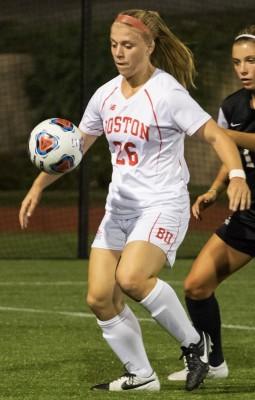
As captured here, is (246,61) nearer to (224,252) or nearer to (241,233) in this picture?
(241,233)

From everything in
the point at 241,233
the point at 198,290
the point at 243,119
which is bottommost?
the point at 198,290

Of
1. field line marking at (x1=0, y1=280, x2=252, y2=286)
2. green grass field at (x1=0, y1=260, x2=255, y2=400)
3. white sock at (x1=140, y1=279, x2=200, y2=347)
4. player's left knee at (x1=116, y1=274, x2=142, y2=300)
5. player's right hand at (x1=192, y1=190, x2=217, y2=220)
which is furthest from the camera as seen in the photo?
field line marking at (x1=0, y1=280, x2=252, y2=286)

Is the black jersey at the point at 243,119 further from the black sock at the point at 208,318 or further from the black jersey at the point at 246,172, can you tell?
the black sock at the point at 208,318

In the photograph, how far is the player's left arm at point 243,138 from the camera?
23.6 feet

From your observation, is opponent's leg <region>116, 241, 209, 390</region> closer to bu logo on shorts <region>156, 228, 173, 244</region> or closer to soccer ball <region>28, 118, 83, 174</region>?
bu logo on shorts <region>156, 228, 173, 244</region>

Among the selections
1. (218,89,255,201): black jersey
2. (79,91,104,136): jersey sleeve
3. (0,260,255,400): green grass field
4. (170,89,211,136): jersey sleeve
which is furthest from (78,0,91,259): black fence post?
(170,89,211,136): jersey sleeve

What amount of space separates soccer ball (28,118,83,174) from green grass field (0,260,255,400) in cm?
119

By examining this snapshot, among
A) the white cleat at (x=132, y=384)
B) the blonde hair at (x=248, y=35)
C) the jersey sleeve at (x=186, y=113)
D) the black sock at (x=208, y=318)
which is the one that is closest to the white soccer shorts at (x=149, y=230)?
the jersey sleeve at (x=186, y=113)

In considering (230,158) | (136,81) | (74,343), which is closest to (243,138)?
(136,81)

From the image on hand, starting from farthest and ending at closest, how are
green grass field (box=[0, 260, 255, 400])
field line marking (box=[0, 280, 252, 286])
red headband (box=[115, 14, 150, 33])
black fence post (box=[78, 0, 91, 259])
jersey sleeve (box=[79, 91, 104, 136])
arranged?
black fence post (box=[78, 0, 91, 259])
field line marking (box=[0, 280, 252, 286])
jersey sleeve (box=[79, 91, 104, 136])
green grass field (box=[0, 260, 255, 400])
red headband (box=[115, 14, 150, 33])

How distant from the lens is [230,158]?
6.43 m

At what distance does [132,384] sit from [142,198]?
0.99 meters

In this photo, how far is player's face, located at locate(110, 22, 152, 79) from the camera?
22.3ft

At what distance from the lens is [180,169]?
6.93 m
